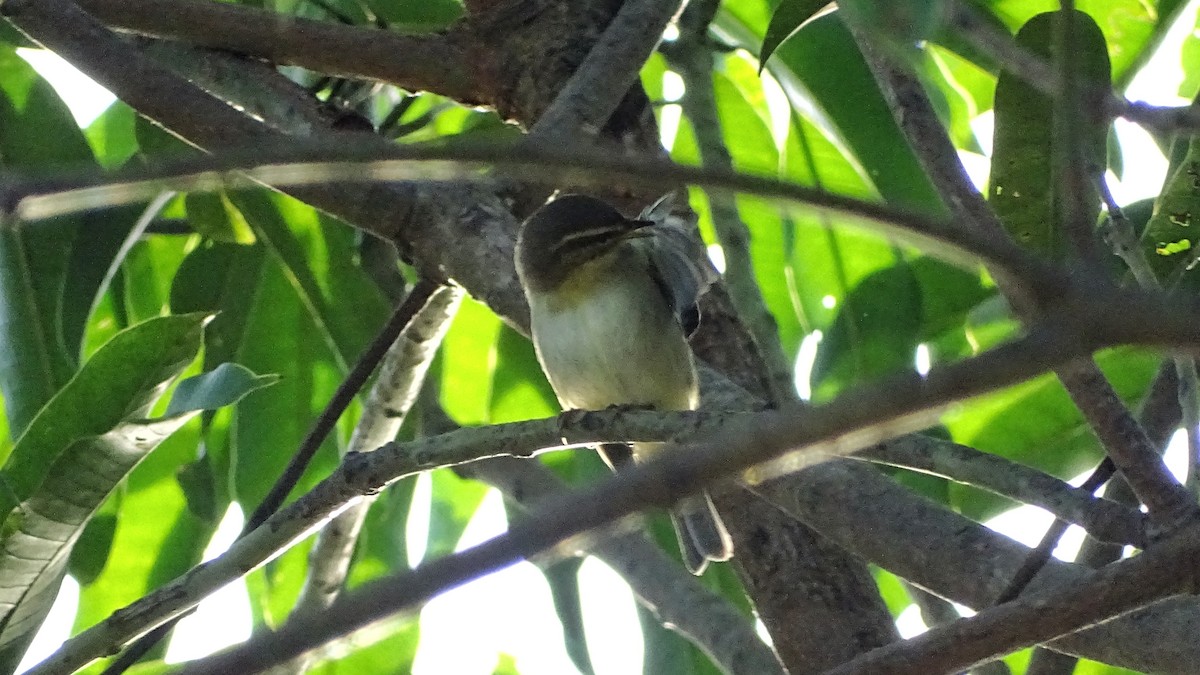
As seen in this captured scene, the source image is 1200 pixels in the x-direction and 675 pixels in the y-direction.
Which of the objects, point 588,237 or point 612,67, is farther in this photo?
point 588,237

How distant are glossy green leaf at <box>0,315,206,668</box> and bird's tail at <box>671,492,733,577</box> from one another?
3.28 ft

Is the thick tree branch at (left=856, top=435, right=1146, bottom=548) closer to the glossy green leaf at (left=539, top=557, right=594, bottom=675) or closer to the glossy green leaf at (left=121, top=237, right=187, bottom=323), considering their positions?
the glossy green leaf at (left=539, top=557, right=594, bottom=675)

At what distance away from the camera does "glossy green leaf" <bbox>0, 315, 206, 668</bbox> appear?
144 centimetres

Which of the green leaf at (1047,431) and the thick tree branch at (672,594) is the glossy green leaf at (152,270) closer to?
the thick tree branch at (672,594)

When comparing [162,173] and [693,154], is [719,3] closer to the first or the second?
[693,154]

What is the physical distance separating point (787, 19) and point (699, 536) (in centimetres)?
102

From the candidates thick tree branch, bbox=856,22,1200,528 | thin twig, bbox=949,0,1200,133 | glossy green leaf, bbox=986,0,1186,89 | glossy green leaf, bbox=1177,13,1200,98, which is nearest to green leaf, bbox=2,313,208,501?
thick tree branch, bbox=856,22,1200,528

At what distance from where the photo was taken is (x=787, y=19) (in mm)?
1665

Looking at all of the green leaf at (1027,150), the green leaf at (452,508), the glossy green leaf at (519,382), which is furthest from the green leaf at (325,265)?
the green leaf at (1027,150)

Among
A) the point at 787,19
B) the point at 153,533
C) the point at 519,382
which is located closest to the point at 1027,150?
the point at 787,19

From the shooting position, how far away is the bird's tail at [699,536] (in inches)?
90.8

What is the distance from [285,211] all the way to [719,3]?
2.90ft

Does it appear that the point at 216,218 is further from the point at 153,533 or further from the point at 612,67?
the point at 612,67

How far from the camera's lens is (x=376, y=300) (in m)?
2.49
